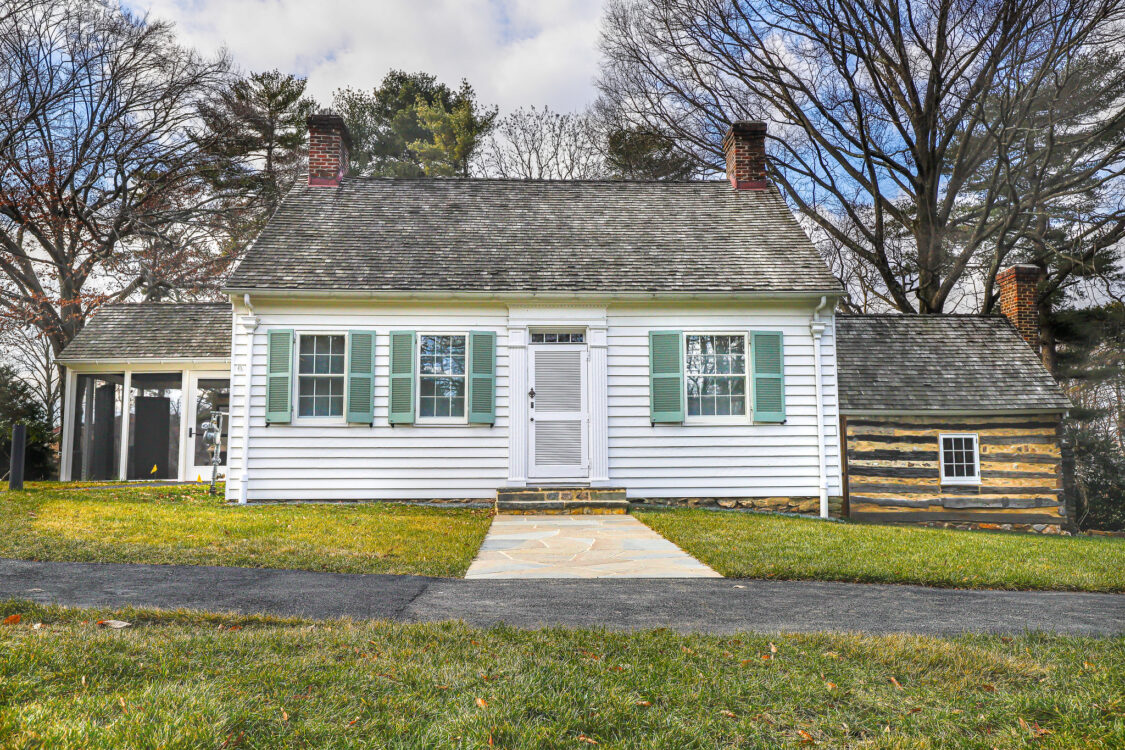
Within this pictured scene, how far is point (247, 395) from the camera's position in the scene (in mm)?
11062

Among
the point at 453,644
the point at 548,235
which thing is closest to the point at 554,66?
the point at 548,235

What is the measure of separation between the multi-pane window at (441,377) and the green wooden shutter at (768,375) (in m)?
4.46

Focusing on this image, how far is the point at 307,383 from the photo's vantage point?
1134 centimetres

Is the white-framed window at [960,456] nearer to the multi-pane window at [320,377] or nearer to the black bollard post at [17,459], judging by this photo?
the multi-pane window at [320,377]

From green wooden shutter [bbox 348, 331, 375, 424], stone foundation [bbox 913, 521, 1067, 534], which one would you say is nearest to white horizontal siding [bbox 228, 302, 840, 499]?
green wooden shutter [bbox 348, 331, 375, 424]

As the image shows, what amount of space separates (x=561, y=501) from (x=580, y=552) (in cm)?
358

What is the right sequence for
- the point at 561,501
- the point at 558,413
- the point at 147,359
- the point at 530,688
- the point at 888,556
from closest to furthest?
the point at 530,688 → the point at 888,556 → the point at 561,501 → the point at 558,413 → the point at 147,359

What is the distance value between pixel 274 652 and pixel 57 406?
2416 centimetres

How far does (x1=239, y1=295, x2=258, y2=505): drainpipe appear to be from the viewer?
1104cm

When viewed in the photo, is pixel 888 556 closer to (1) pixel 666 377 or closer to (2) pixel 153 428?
(1) pixel 666 377

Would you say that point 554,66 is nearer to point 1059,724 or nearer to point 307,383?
point 307,383

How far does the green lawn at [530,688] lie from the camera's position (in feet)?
8.36

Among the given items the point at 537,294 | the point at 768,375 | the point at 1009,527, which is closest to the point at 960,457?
the point at 1009,527

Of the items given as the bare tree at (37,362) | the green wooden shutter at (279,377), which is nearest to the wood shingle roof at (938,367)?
the green wooden shutter at (279,377)
